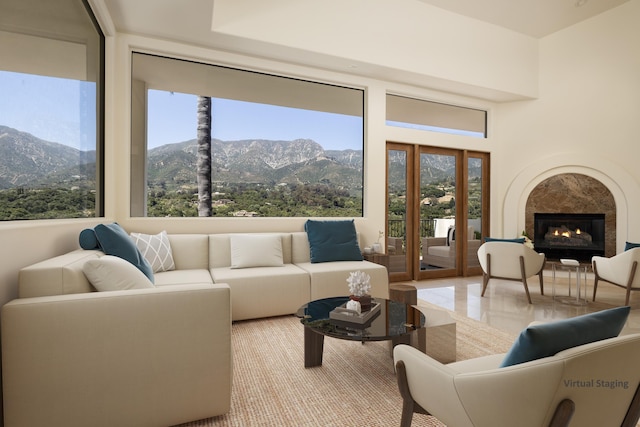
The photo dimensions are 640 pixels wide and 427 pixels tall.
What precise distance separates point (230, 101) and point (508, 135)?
4813 mm

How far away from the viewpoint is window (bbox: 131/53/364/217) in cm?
397

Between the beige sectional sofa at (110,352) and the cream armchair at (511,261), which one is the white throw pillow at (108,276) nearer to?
the beige sectional sofa at (110,352)

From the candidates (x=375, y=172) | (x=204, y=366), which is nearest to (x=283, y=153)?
(x=375, y=172)

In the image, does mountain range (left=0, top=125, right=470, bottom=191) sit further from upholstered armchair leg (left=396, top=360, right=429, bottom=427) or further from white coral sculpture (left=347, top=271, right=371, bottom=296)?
upholstered armchair leg (left=396, top=360, right=429, bottom=427)

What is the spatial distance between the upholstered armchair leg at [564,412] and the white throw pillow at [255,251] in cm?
299

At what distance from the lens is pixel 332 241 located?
161 inches

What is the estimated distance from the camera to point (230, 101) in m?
4.34

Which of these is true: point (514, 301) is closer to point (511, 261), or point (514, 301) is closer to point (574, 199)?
point (511, 261)

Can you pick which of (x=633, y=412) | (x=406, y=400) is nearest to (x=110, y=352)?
(x=406, y=400)

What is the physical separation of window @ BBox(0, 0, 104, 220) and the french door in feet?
12.7

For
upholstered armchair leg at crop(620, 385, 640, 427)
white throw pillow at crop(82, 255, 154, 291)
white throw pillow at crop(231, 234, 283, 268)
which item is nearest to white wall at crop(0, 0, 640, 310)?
white throw pillow at crop(231, 234, 283, 268)

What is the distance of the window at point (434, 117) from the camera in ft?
17.5

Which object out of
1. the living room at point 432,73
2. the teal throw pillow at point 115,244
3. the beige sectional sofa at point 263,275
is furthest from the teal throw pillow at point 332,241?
the teal throw pillow at point 115,244

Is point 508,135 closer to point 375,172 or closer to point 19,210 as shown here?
point 375,172
